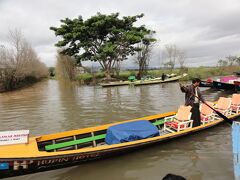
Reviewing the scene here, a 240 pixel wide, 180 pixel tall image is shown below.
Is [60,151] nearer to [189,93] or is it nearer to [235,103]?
[189,93]

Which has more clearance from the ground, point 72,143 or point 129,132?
point 129,132

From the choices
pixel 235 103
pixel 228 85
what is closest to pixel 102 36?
pixel 228 85

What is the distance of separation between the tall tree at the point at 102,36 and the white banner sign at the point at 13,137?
2385 cm

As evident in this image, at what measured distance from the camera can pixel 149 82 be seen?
27.7 m

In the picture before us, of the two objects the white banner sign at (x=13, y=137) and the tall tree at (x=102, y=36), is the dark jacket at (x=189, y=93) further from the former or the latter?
the tall tree at (x=102, y=36)

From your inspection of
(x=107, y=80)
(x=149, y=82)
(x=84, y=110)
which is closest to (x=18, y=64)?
(x=107, y=80)

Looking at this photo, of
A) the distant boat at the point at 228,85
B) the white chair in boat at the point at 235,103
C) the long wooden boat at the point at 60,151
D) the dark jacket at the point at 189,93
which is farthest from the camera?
the distant boat at the point at 228,85

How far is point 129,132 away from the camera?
Result: 621 centimetres

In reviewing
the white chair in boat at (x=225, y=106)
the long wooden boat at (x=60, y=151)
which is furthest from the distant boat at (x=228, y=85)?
the long wooden boat at (x=60, y=151)

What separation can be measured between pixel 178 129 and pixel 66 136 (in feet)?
9.83

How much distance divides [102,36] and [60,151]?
2705 cm

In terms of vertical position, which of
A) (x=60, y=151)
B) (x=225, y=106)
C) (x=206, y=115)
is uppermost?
(x=225, y=106)

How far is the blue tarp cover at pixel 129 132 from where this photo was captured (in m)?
6.03

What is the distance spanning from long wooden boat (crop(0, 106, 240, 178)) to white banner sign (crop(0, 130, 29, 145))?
0.09 meters
